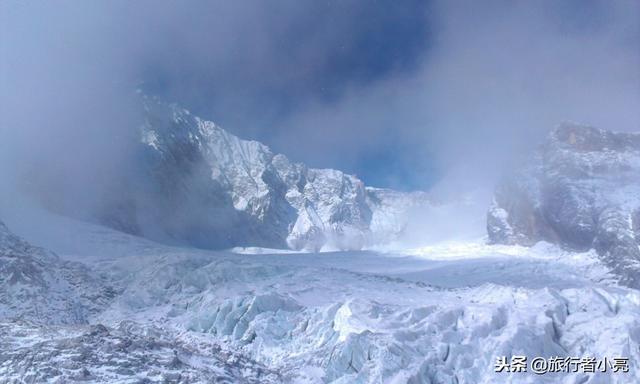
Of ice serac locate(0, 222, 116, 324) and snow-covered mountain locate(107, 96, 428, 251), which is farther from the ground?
snow-covered mountain locate(107, 96, 428, 251)

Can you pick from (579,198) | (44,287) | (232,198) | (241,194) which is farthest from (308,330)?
(241,194)

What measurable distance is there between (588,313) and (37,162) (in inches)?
3289

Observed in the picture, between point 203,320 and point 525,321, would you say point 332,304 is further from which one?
point 525,321

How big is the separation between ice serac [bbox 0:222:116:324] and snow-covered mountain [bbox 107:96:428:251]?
43.9 metres

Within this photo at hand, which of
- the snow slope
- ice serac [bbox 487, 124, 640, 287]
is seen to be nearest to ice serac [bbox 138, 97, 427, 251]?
ice serac [bbox 487, 124, 640, 287]

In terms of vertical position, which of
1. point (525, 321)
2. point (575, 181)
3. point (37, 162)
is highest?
point (37, 162)

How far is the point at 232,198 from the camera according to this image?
124375 millimetres

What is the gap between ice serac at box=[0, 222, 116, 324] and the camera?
124 ft

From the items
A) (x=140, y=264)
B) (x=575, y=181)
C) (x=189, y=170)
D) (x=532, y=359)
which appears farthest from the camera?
(x=189, y=170)

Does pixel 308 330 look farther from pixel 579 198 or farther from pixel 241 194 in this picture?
pixel 241 194

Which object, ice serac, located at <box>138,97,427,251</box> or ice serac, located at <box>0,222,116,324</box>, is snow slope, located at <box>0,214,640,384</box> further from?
ice serac, located at <box>138,97,427,251</box>

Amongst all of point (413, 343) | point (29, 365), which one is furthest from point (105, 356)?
point (413, 343)

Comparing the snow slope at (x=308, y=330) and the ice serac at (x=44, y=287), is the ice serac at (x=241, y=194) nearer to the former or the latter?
the ice serac at (x=44, y=287)

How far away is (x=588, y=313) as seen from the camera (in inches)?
1353
